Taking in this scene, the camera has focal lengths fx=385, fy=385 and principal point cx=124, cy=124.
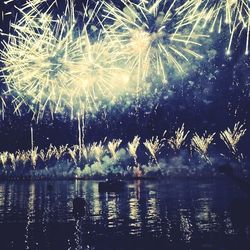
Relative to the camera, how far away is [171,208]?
4506 cm

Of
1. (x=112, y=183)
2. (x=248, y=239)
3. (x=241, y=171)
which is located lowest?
(x=241, y=171)

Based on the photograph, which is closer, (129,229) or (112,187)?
(129,229)

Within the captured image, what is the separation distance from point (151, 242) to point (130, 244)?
143cm

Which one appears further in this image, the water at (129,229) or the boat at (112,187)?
the boat at (112,187)

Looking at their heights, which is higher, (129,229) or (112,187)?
(129,229)

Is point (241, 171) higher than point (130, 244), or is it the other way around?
point (130, 244)

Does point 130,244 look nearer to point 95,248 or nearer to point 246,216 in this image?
point 95,248

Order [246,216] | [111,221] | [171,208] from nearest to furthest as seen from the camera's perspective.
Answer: [246,216], [111,221], [171,208]

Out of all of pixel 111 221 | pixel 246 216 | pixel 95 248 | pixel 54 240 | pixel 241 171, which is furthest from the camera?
pixel 241 171

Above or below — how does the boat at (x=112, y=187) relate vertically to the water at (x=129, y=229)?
below

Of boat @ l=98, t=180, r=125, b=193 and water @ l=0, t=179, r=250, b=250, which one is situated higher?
water @ l=0, t=179, r=250, b=250

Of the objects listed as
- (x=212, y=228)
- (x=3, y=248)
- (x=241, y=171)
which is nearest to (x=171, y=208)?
(x=212, y=228)

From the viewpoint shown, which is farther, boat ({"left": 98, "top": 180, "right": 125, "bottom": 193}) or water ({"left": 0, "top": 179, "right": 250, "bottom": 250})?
boat ({"left": 98, "top": 180, "right": 125, "bottom": 193})

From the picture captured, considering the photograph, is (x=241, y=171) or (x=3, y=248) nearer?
(x=3, y=248)
